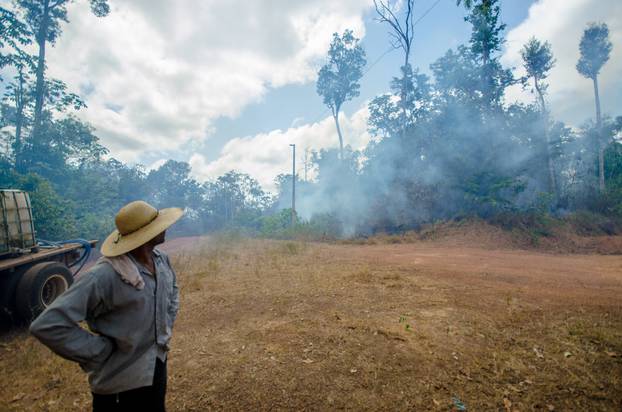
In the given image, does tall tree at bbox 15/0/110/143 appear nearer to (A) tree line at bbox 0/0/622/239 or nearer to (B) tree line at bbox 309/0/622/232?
(A) tree line at bbox 0/0/622/239

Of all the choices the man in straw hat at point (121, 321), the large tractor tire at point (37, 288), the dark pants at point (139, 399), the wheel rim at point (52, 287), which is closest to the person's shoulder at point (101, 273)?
the man in straw hat at point (121, 321)

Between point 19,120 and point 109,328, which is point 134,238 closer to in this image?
point 109,328

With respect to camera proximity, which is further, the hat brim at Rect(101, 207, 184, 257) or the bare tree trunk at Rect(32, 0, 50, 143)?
the bare tree trunk at Rect(32, 0, 50, 143)

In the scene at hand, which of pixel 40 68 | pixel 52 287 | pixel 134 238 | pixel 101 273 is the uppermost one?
pixel 40 68

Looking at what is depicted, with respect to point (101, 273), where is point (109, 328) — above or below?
below

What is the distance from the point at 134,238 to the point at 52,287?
5271 millimetres

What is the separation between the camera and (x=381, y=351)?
11.9 feet

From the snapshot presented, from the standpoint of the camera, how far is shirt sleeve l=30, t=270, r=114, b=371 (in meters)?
1.37

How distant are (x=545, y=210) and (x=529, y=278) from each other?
13.5 metres

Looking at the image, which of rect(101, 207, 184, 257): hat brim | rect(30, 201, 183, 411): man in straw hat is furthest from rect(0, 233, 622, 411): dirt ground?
rect(101, 207, 184, 257): hat brim

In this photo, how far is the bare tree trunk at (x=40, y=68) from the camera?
18.4 metres

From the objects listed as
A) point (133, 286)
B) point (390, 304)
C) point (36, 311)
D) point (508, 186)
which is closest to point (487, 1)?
point (390, 304)

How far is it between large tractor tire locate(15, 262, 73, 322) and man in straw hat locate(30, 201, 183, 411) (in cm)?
459

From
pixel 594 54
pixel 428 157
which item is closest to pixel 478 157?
pixel 428 157
